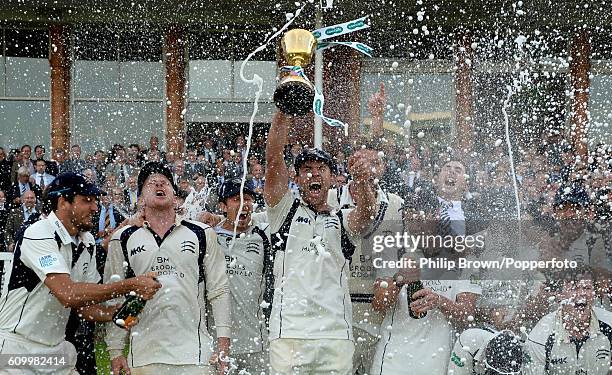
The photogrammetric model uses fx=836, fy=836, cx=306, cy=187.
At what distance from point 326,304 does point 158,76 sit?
11.7 m

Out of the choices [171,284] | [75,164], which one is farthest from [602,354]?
[75,164]

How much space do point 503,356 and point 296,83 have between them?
6.96 feet

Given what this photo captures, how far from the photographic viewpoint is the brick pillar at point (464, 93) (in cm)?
1240

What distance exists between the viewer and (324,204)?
4.79 metres

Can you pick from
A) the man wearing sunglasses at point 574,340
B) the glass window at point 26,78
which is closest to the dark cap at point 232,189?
the man wearing sunglasses at point 574,340

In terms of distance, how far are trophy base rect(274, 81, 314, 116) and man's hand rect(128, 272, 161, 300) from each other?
114 cm

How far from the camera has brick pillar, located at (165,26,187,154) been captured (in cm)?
1502

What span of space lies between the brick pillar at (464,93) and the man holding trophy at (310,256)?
266 inches

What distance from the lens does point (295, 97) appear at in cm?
415

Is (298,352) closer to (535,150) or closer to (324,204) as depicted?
(324,204)

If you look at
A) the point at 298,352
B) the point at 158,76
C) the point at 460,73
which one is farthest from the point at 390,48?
the point at 298,352

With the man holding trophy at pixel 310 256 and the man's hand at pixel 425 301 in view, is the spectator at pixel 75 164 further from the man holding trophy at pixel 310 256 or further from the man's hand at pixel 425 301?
the man's hand at pixel 425 301

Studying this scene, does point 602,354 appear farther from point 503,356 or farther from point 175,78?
point 175,78

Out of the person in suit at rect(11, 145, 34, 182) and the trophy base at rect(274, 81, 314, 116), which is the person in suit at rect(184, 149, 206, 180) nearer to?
the person in suit at rect(11, 145, 34, 182)
